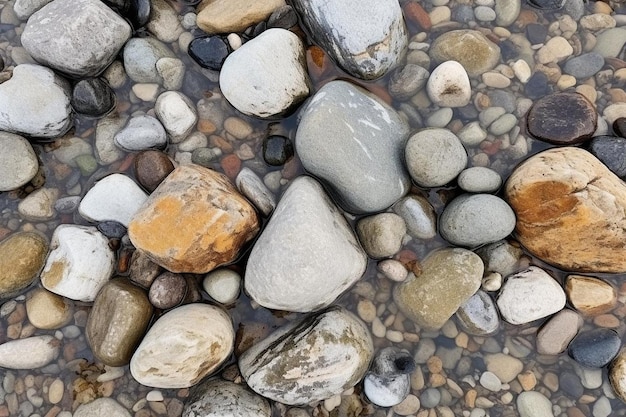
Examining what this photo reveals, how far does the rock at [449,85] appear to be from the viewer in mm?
2686

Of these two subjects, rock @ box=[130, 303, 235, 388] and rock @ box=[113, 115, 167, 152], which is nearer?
rock @ box=[130, 303, 235, 388]

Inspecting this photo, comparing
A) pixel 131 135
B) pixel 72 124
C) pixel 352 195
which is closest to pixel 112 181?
pixel 131 135

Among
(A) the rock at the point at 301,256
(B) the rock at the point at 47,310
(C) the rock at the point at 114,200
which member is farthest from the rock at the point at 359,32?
(B) the rock at the point at 47,310

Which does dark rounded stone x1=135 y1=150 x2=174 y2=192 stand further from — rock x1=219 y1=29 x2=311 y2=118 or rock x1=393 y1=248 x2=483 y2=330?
rock x1=393 y1=248 x2=483 y2=330

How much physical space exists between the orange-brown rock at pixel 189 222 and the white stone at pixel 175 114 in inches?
12.1

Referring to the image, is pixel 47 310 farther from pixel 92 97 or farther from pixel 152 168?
pixel 92 97

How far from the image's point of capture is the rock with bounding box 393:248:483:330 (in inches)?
100

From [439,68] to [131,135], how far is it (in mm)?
1577

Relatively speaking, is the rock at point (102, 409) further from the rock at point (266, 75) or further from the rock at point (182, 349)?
the rock at point (266, 75)

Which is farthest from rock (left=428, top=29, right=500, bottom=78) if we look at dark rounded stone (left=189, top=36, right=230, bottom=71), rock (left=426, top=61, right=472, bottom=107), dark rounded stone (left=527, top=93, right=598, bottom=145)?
dark rounded stone (left=189, top=36, right=230, bottom=71)

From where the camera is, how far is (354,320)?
2.61 m

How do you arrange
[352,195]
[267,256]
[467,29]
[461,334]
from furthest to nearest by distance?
[467,29]
[461,334]
[352,195]
[267,256]

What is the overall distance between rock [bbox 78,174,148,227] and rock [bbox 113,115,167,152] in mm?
171

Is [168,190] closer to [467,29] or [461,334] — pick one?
Answer: [461,334]
